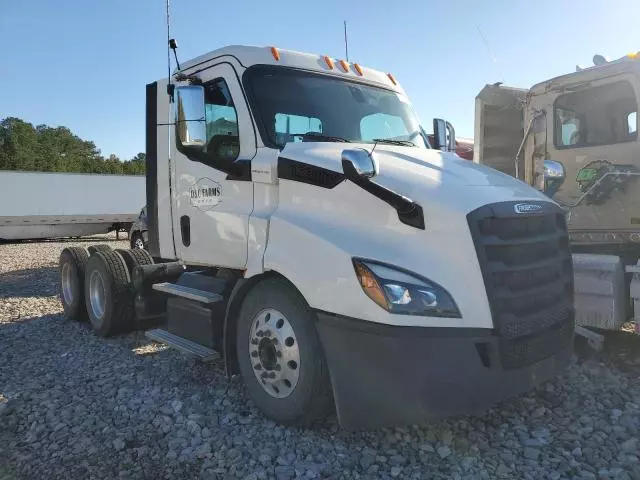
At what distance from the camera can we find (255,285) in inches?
153

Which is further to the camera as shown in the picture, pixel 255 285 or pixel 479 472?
pixel 255 285

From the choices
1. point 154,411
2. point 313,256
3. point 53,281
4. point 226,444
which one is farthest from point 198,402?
point 53,281

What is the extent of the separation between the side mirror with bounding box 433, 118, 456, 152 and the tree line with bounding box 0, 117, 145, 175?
57.2 metres

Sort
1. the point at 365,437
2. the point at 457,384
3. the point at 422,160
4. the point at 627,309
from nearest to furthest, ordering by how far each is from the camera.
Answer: the point at 457,384 → the point at 365,437 → the point at 422,160 → the point at 627,309

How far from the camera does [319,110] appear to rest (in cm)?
429

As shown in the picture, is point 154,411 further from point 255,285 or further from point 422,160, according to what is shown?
point 422,160

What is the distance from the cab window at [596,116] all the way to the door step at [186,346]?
4.33 metres

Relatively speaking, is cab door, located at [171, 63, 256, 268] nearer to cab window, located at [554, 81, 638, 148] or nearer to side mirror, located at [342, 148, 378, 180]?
side mirror, located at [342, 148, 378, 180]

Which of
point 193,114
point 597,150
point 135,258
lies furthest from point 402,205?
point 135,258

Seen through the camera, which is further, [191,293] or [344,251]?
[191,293]

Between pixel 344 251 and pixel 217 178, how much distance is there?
1676mm

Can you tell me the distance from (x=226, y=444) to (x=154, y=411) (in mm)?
877

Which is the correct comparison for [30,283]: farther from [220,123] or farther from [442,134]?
[442,134]

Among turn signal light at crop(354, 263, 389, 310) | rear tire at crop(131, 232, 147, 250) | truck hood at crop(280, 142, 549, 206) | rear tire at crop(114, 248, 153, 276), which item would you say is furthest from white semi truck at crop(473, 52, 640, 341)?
rear tire at crop(131, 232, 147, 250)
